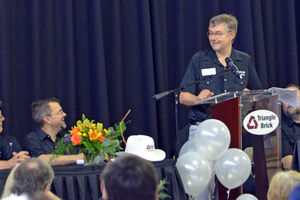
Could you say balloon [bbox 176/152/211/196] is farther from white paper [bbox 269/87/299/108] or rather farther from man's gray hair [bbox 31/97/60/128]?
man's gray hair [bbox 31/97/60/128]

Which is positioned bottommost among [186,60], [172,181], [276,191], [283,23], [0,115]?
[172,181]

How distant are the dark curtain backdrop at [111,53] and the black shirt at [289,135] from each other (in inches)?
40.1

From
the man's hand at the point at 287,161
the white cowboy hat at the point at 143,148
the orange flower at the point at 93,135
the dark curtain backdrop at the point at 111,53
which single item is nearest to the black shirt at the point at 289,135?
the man's hand at the point at 287,161

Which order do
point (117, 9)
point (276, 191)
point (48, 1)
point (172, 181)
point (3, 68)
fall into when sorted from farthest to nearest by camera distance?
point (117, 9)
point (48, 1)
point (3, 68)
point (172, 181)
point (276, 191)

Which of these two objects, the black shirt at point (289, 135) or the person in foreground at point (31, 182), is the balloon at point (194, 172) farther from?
the person in foreground at point (31, 182)

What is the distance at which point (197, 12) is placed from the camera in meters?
4.58

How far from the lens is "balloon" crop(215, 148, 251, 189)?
2875 millimetres

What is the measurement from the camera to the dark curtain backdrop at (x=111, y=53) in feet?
12.5

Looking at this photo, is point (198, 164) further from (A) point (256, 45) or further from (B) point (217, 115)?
(A) point (256, 45)

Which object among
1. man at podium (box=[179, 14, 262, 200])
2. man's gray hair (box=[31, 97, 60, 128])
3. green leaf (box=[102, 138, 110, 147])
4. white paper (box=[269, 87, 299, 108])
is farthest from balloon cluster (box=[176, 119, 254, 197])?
man's gray hair (box=[31, 97, 60, 128])

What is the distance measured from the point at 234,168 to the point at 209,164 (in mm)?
187

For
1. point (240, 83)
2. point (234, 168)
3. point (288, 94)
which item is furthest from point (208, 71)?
point (234, 168)

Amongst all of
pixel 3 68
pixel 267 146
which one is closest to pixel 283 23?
pixel 267 146

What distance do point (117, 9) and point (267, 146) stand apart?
7.17 ft
